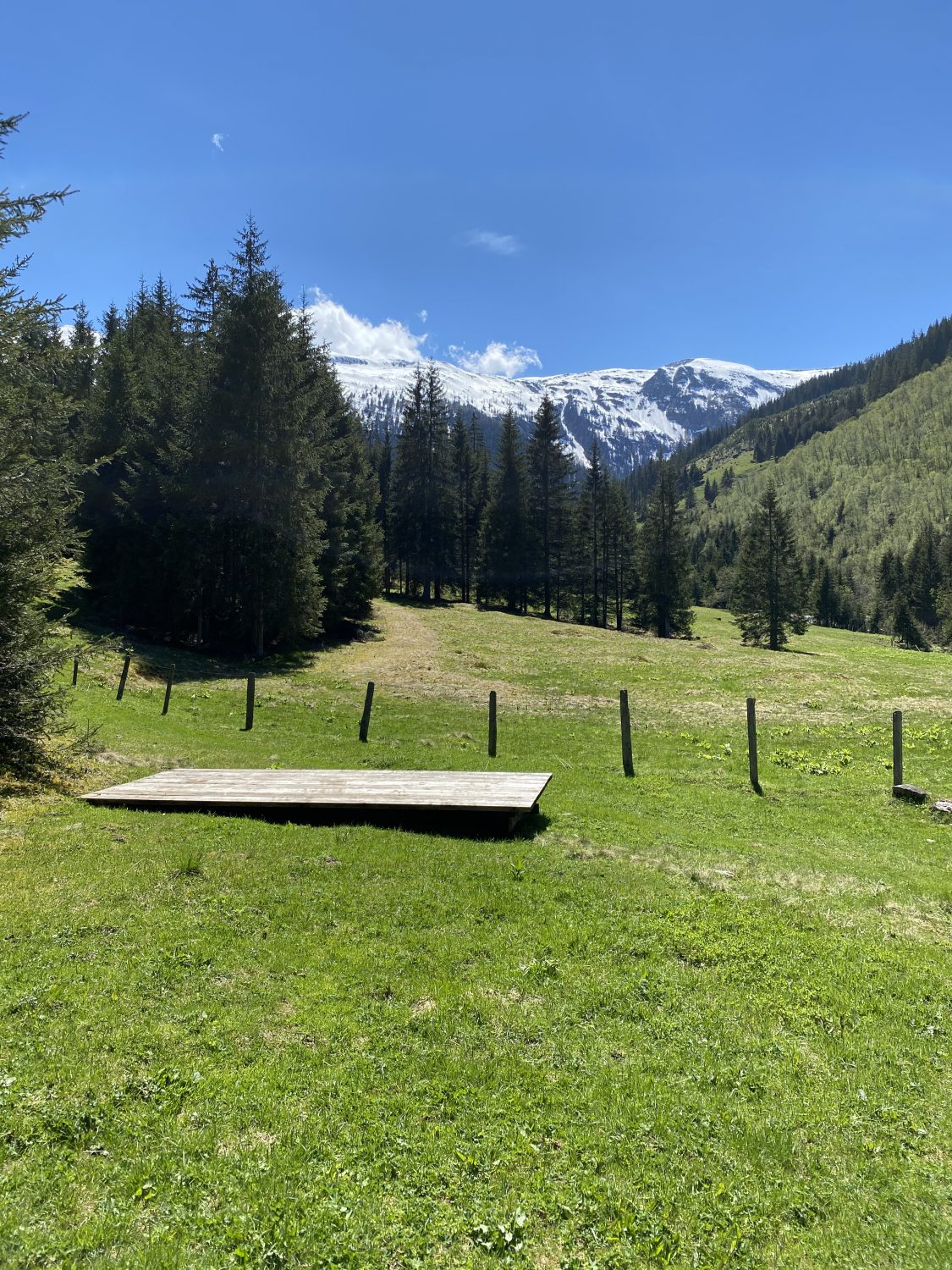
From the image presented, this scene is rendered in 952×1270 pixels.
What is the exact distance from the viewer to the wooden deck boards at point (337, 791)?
38.9ft

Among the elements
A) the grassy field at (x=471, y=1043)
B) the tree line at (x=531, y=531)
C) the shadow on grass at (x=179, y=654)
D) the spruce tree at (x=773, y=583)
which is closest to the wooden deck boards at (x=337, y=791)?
the grassy field at (x=471, y=1043)

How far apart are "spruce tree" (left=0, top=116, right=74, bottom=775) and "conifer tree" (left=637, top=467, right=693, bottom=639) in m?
61.7

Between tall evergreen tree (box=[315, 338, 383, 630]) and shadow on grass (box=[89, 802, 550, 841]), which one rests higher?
tall evergreen tree (box=[315, 338, 383, 630])

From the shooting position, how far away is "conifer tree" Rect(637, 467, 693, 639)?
67.1 metres

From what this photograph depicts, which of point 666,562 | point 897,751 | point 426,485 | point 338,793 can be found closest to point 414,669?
point 338,793

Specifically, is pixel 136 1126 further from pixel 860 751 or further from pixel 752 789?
pixel 860 751

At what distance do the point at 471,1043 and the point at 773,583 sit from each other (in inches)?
2560

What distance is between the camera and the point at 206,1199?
3947 mm

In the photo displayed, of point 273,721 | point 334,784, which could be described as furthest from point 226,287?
point 334,784

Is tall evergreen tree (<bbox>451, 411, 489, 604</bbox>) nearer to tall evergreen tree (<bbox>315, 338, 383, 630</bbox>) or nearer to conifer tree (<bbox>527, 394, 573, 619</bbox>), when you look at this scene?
conifer tree (<bbox>527, 394, 573, 619</bbox>)

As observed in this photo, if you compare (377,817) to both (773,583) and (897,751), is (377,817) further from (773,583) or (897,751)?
(773,583)

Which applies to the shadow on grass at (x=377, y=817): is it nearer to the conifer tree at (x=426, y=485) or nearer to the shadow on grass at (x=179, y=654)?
the shadow on grass at (x=179, y=654)

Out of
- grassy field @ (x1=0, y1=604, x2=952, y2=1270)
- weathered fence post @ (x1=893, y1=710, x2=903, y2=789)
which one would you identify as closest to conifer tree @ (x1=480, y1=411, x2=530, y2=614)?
weathered fence post @ (x1=893, y1=710, x2=903, y2=789)

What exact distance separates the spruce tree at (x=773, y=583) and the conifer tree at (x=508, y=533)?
24.5 m
